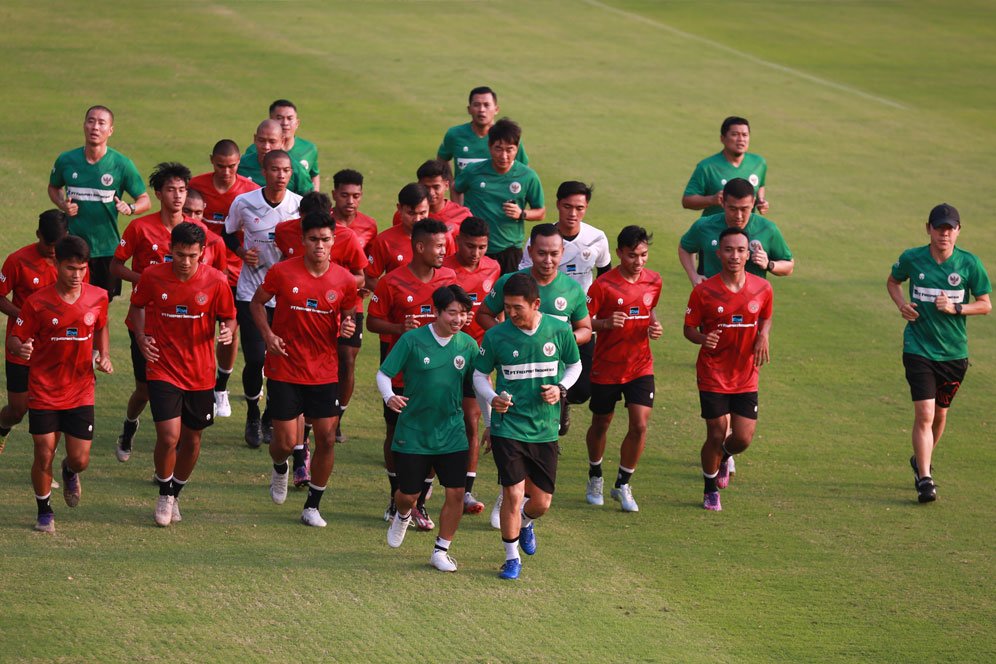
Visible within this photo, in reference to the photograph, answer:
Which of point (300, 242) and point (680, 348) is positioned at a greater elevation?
point (300, 242)

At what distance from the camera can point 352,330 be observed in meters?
9.98

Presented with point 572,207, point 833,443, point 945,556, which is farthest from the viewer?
point 833,443

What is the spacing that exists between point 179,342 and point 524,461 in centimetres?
263

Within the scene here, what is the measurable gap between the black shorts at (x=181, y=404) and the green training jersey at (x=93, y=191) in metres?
3.31

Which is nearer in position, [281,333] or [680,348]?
[281,333]

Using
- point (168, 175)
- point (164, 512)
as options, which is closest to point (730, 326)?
point (164, 512)

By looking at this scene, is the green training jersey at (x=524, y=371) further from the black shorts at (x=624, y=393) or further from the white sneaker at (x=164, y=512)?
the white sneaker at (x=164, y=512)

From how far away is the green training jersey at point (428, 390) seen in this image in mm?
9328

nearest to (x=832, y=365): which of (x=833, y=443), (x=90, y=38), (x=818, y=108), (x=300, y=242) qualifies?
(x=833, y=443)

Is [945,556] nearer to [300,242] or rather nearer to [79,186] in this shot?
[300,242]

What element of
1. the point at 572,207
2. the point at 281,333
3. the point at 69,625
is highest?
the point at 572,207

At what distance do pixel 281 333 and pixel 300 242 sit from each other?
1.54m

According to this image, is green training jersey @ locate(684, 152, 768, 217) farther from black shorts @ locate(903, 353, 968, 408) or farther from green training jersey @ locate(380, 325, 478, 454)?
green training jersey @ locate(380, 325, 478, 454)

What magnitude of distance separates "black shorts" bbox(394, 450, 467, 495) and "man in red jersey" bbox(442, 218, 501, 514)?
0.85 m
